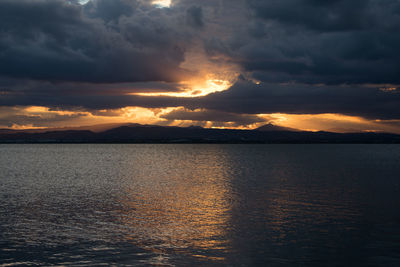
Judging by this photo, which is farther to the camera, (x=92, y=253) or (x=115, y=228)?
(x=115, y=228)

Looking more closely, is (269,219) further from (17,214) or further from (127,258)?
(17,214)

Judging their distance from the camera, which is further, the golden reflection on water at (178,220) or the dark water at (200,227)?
the golden reflection on water at (178,220)

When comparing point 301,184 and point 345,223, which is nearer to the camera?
point 345,223

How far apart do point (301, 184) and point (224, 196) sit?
20.2m

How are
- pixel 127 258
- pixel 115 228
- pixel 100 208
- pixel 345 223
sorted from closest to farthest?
1. pixel 127 258
2. pixel 115 228
3. pixel 345 223
4. pixel 100 208

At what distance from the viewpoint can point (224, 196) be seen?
50.6 m

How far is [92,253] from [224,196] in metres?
28.1

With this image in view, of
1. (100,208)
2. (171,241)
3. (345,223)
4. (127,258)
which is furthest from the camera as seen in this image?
(100,208)

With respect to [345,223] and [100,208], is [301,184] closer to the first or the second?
[345,223]

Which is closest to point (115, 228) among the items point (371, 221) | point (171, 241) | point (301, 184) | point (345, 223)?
point (171, 241)

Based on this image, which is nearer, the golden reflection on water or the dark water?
the dark water

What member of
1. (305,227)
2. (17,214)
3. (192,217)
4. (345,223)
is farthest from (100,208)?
(345,223)

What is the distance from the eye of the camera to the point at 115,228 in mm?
31562

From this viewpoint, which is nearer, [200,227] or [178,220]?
[200,227]
